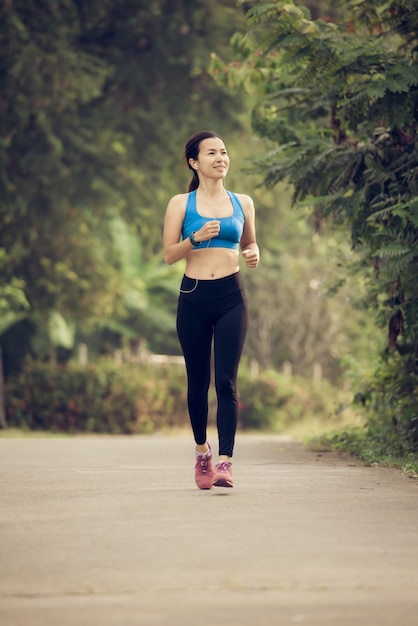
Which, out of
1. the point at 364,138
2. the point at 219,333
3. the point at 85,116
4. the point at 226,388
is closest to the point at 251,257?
the point at 219,333

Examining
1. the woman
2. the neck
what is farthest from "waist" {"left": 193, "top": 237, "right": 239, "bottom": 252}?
the neck

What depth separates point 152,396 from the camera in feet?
93.1

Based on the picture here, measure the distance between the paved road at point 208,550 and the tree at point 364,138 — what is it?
216 centimetres

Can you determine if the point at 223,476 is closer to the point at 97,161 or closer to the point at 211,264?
the point at 211,264

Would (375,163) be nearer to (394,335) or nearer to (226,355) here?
(394,335)

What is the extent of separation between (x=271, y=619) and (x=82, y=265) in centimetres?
2270

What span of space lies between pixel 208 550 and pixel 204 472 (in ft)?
8.13

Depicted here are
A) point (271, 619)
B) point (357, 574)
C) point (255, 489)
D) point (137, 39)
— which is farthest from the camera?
point (137, 39)

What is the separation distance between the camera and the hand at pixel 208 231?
7.98 m

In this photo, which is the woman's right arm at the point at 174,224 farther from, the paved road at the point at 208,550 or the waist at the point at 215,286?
the paved road at the point at 208,550

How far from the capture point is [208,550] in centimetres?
570

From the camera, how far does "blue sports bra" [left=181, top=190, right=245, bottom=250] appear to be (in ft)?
27.0

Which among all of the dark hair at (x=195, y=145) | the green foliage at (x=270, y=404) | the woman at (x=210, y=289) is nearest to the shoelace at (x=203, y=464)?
the woman at (x=210, y=289)

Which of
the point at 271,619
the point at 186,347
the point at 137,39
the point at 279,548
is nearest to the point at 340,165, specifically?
the point at 186,347
